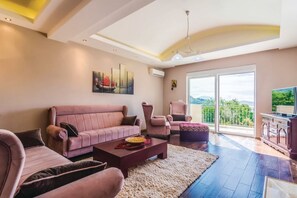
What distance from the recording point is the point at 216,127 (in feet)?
17.8

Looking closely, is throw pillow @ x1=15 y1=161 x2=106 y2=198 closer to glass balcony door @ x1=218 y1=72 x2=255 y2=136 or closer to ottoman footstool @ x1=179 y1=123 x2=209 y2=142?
ottoman footstool @ x1=179 y1=123 x2=209 y2=142

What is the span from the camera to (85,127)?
12.1 ft

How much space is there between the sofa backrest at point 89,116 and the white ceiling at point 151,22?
159 cm

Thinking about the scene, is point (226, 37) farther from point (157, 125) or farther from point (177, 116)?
point (157, 125)

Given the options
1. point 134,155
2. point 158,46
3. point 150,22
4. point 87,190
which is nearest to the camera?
point 87,190

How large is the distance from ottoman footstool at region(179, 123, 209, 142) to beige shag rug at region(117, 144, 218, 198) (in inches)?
38.3

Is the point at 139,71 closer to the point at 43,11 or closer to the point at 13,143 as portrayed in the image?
the point at 43,11

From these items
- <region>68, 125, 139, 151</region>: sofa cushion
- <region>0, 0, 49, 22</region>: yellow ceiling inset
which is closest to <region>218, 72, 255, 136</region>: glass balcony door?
<region>68, 125, 139, 151</region>: sofa cushion

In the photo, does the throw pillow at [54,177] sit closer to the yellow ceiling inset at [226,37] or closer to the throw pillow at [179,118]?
the throw pillow at [179,118]

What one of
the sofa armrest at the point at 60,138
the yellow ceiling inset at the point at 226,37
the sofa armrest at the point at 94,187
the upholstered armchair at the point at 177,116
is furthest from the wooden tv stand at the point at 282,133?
the sofa armrest at the point at 60,138

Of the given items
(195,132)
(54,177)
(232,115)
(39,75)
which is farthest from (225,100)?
(54,177)

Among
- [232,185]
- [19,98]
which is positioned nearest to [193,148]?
[232,185]

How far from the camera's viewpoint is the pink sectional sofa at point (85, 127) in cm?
284

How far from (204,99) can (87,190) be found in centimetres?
550
